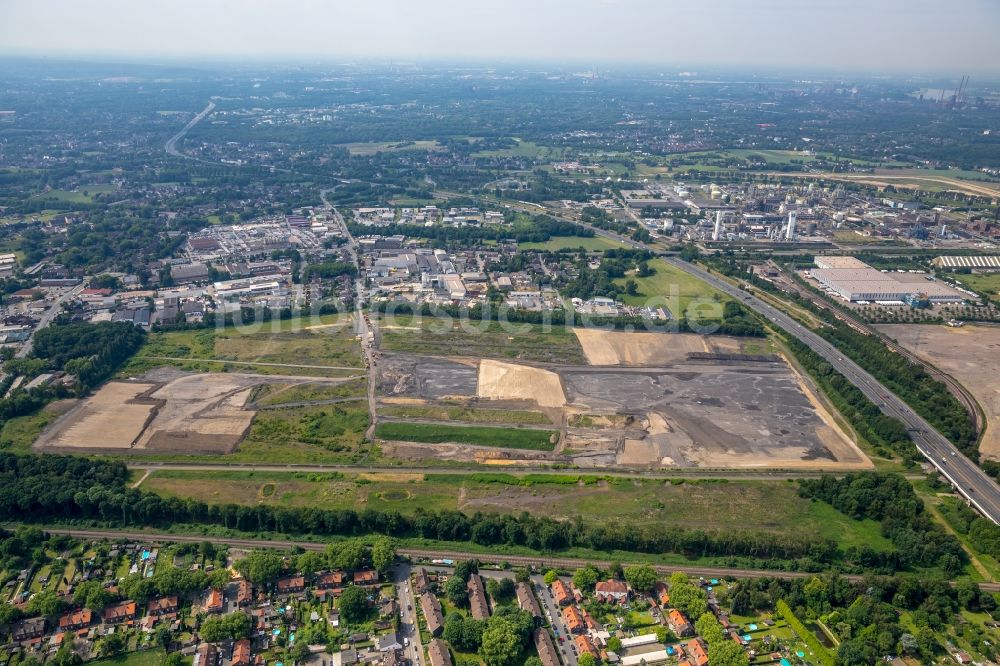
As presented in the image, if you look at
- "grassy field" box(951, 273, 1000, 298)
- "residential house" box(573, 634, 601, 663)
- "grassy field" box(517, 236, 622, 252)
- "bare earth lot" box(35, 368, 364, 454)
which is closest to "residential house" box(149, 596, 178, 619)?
"bare earth lot" box(35, 368, 364, 454)

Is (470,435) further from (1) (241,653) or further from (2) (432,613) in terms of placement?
(1) (241,653)

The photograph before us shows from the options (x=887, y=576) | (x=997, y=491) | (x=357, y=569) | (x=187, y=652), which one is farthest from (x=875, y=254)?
(x=187, y=652)

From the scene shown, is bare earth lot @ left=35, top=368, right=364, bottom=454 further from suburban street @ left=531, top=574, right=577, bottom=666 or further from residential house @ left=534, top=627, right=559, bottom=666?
residential house @ left=534, top=627, right=559, bottom=666

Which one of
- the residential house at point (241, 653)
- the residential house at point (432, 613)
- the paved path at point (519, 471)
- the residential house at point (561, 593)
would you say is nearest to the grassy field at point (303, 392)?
the paved path at point (519, 471)

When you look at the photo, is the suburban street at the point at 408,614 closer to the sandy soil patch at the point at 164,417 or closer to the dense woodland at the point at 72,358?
the sandy soil patch at the point at 164,417

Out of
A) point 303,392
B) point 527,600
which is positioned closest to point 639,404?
point 527,600
